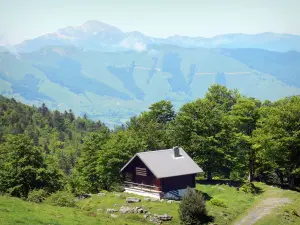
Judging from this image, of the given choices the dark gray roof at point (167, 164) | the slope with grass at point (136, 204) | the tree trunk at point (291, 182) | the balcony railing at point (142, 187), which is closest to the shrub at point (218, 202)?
the slope with grass at point (136, 204)

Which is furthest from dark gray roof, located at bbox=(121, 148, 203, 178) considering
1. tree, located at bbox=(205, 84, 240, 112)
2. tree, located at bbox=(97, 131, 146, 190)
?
tree, located at bbox=(205, 84, 240, 112)

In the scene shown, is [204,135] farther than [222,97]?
No

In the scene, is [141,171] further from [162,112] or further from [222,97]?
[162,112]

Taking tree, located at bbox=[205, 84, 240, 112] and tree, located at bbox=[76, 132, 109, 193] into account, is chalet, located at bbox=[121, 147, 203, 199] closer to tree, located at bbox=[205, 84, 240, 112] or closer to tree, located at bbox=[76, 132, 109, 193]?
tree, located at bbox=[76, 132, 109, 193]

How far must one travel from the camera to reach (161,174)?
2446 inches

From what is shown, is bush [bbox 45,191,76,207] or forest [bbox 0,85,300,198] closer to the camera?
bush [bbox 45,191,76,207]

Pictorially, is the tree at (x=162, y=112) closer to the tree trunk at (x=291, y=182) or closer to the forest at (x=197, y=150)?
the forest at (x=197, y=150)

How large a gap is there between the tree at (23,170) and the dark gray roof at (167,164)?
518 inches

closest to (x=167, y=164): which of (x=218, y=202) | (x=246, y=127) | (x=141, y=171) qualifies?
(x=141, y=171)

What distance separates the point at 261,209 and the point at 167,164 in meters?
15.6

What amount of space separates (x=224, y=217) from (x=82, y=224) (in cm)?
2240

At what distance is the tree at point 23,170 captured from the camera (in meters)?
58.9

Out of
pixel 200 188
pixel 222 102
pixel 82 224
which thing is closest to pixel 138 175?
pixel 200 188

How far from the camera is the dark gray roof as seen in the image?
62.8 meters
